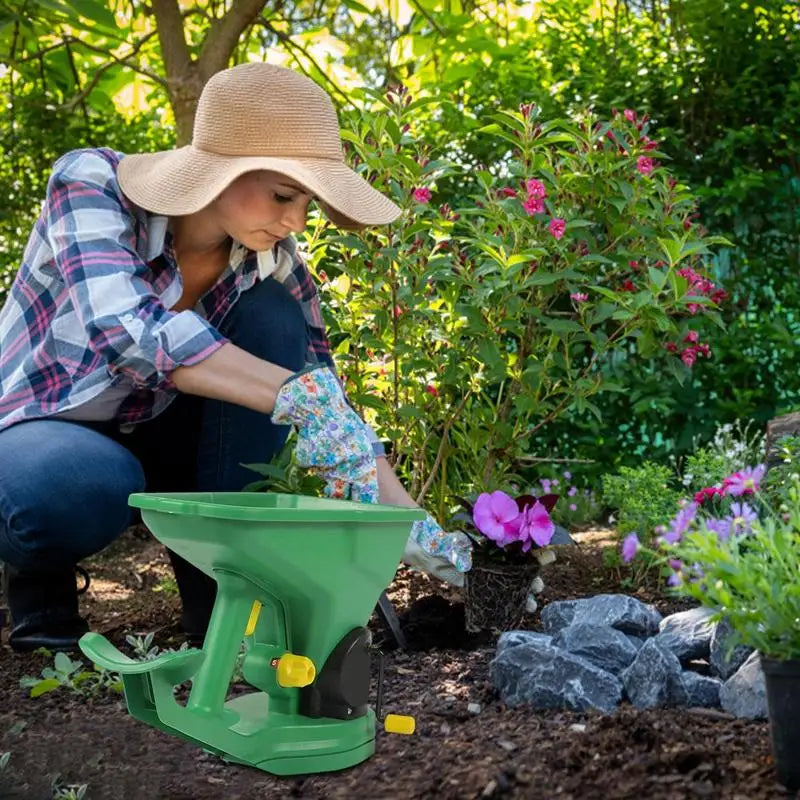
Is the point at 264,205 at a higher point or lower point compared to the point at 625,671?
higher

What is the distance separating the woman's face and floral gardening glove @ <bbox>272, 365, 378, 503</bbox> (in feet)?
1.20

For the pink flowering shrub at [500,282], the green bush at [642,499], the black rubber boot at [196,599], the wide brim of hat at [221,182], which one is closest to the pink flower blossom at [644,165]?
the pink flowering shrub at [500,282]

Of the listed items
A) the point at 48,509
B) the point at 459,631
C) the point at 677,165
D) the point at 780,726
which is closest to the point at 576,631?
the point at 459,631

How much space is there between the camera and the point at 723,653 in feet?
6.10

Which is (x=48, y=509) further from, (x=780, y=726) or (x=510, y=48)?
(x=510, y=48)

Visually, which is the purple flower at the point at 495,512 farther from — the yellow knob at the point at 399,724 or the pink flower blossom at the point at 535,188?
the pink flower blossom at the point at 535,188

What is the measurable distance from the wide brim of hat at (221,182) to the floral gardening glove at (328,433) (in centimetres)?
36

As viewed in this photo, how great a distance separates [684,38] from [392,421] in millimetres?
2230

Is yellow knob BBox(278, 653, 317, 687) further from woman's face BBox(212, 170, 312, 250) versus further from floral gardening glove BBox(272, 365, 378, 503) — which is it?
woman's face BBox(212, 170, 312, 250)

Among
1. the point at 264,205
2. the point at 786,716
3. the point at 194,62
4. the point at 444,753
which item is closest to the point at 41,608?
the point at 264,205

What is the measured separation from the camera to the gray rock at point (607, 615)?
217 cm

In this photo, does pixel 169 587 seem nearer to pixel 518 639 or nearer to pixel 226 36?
pixel 518 639

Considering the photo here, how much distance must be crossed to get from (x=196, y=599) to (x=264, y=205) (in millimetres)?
848

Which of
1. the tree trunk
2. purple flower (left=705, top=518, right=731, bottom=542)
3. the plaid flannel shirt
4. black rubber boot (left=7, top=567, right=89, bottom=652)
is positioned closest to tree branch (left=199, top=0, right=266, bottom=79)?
the tree trunk
